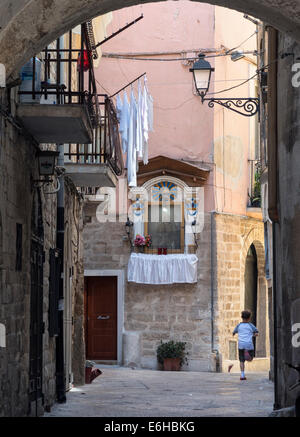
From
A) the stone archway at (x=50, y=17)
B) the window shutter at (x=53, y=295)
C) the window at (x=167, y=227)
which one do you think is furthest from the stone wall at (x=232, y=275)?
the stone archway at (x=50, y=17)

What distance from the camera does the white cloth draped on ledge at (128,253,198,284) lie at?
21.4 metres

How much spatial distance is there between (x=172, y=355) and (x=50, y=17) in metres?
14.6

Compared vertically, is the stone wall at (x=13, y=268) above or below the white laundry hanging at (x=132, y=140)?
below

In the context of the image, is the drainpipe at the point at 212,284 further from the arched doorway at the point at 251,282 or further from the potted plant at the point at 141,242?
the arched doorway at the point at 251,282

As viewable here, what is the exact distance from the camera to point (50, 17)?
725 centimetres

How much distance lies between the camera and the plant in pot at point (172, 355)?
818 inches

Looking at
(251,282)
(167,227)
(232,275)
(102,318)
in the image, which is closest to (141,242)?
(167,227)

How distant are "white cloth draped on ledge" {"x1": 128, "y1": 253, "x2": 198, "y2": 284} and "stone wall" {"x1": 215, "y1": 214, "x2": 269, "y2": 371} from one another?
72cm

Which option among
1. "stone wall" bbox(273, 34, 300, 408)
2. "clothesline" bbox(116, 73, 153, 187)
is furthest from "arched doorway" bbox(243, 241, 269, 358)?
"stone wall" bbox(273, 34, 300, 408)

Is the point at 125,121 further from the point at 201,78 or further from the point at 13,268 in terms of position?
the point at 13,268

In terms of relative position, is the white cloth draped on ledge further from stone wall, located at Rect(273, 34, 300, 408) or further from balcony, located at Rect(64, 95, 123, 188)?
stone wall, located at Rect(273, 34, 300, 408)

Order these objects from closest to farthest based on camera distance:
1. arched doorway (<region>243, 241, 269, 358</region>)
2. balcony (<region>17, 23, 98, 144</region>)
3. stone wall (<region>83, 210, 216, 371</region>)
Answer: balcony (<region>17, 23, 98, 144</region>), stone wall (<region>83, 210, 216, 371</region>), arched doorway (<region>243, 241, 269, 358</region>)

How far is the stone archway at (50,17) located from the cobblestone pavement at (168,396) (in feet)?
16.2
